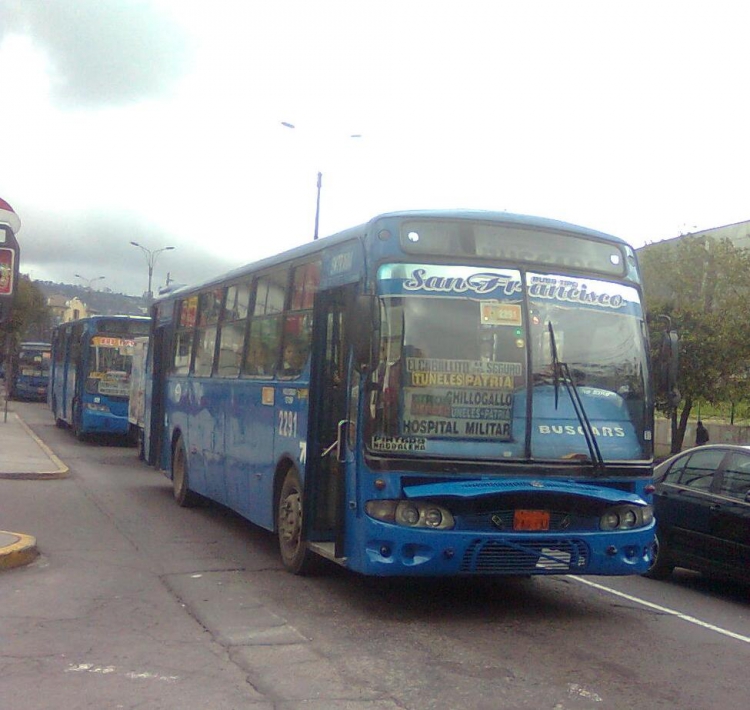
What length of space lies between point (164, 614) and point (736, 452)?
5.92 metres

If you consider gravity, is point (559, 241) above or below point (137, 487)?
above

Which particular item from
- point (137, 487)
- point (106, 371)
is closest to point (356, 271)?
point (137, 487)

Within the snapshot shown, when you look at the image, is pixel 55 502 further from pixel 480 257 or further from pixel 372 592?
pixel 480 257

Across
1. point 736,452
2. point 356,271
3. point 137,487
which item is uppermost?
point 356,271

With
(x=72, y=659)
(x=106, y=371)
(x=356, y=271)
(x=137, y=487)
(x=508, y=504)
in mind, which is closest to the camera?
(x=72, y=659)

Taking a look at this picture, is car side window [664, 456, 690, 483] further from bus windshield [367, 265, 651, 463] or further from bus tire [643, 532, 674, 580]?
bus windshield [367, 265, 651, 463]

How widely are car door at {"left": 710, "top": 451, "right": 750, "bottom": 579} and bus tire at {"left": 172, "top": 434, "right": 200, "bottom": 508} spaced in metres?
7.35

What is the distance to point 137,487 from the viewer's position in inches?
698

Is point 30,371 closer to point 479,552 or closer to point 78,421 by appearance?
point 78,421

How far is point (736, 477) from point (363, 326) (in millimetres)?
4659

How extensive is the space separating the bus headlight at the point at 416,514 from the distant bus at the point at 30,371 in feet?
158

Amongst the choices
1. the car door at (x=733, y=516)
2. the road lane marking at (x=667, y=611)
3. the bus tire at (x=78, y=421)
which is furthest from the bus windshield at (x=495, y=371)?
the bus tire at (x=78, y=421)

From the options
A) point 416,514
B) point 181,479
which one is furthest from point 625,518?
point 181,479

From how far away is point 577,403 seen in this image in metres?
8.17
